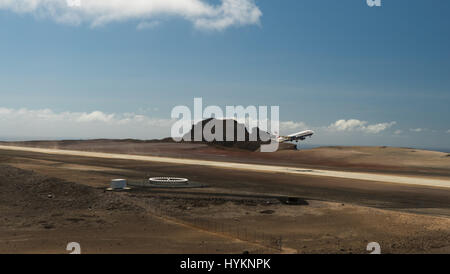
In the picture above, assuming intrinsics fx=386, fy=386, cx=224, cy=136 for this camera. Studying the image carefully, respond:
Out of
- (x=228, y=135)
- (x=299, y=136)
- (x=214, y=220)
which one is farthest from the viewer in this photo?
(x=228, y=135)

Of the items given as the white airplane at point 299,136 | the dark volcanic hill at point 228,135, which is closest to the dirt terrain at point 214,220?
the white airplane at point 299,136

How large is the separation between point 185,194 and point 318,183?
55.6 feet

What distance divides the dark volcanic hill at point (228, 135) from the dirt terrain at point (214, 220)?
10848 cm

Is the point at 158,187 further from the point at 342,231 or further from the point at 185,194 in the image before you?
the point at 342,231

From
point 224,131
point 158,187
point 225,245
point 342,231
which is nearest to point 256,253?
point 225,245

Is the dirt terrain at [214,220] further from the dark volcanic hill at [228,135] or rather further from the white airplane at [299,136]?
the dark volcanic hill at [228,135]

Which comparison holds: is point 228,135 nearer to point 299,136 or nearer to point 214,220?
point 299,136

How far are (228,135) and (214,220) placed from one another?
5179 inches

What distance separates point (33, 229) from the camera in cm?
1897

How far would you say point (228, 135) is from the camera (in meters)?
153

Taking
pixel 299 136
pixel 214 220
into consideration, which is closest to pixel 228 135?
pixel 299 136

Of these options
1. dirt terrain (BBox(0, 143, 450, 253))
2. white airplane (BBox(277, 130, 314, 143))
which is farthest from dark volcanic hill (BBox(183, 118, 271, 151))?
dirt terrain (BBox(0, 143, 450, 253))

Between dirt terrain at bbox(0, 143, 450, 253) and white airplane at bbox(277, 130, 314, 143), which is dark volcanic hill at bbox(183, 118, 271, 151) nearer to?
white airplane at bbox(277, 130, 314, 143)

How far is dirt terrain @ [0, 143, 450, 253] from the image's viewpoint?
54.5 feet
